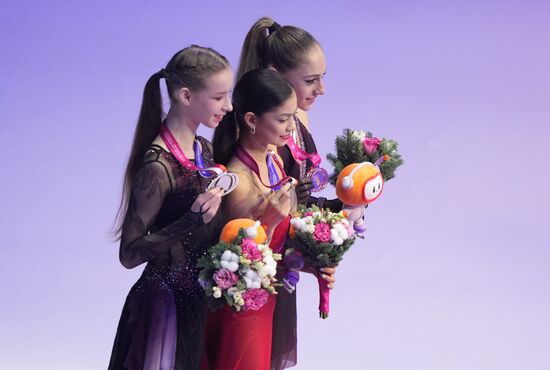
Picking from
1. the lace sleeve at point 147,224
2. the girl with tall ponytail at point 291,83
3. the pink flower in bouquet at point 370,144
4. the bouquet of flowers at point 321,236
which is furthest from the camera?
the pink flower in bouquet at point 370,144

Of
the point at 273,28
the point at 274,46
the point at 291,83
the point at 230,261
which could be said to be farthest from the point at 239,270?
the point at 273,28

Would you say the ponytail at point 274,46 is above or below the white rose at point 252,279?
above

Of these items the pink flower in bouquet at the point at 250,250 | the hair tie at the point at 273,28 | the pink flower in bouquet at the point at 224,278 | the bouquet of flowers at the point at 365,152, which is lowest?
the pink flower in bouquet at the point at 224,278

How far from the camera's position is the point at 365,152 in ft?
22.7

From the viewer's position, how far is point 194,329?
243 inches

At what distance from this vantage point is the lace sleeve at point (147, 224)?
586 centimetres

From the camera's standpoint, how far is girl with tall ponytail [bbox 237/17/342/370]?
6688 mm

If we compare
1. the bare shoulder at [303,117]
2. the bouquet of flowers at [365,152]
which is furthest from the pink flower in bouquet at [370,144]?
the bare shoulder at [303,117]

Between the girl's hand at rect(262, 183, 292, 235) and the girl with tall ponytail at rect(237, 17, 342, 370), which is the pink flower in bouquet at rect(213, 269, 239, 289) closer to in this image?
the girl's hand at rect(262, 183, 292, 235)

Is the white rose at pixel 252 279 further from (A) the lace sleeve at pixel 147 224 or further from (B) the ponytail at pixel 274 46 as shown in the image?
(B) the ponytail at pixel 274 46

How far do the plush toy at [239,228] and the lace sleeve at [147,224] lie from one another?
0.76 feet

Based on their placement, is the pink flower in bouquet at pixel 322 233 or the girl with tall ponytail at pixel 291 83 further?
the girl with tall ponytail at pixel 291 83

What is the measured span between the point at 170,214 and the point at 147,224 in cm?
15

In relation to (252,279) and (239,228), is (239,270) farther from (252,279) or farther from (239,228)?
(239,228)
